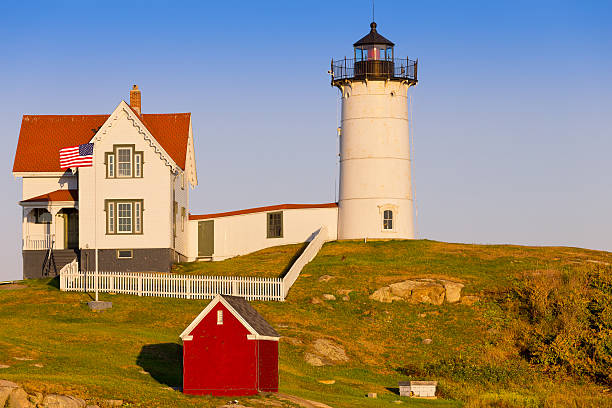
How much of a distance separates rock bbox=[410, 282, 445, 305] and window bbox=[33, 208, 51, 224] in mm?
21957

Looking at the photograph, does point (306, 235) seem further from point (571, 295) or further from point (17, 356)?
point (17, 356)

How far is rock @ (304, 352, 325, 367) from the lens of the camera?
34875mm

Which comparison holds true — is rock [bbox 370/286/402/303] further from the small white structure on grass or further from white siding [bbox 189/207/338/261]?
A: white siding [bbox 189/207/338/261]

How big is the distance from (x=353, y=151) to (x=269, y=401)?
3220 cm

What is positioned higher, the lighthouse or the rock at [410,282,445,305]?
the lighthouse

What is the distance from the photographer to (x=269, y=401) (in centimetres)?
2675

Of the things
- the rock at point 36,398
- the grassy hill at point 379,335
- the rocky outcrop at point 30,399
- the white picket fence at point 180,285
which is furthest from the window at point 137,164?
the rock at point 36,398

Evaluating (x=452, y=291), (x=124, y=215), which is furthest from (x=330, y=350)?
(x=124, y=215)

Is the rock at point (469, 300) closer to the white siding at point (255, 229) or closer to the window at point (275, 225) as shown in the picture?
the white siding at point (255, 229)

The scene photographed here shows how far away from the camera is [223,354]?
1098 inches

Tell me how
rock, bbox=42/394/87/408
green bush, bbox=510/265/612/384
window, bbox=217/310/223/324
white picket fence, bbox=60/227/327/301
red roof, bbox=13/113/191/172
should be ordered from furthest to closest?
red roof, bbox=13/113/191/172
white picket fence, bbox=60/227/327/301
green bush, bbox=510/265/612/384
window, bbox=217/310/223/324
rock, bbox=42/394/87/408

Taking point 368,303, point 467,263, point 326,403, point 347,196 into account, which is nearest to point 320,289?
point 368,303

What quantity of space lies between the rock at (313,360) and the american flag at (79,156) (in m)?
15.3

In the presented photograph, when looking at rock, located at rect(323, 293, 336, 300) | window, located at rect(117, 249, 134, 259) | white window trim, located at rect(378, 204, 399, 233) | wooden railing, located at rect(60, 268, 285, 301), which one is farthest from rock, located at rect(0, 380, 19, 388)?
white window trim, located at rect(378, 204, 399, 233)
